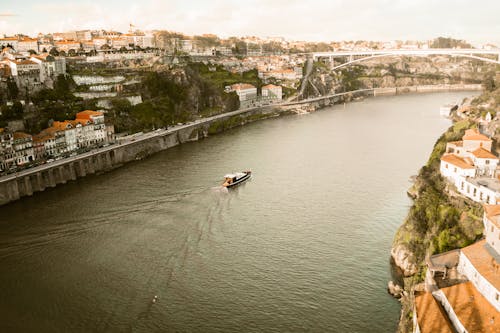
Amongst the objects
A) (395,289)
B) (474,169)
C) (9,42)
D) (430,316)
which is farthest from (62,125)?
(430,316)

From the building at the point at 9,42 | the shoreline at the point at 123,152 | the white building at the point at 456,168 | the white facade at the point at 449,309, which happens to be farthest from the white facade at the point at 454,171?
the building at the point at 9,42

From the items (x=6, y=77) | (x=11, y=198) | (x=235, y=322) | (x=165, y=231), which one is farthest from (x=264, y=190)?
(x=6, y=77)

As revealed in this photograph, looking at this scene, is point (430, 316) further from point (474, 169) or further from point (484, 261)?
point (474, 169)

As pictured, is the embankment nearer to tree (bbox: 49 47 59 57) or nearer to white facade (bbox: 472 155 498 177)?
tree (bbox: 49 47 59 57)

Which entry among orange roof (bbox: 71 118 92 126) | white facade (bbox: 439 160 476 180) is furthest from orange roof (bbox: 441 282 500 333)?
orange roof (bbox: 71 118 92 126)

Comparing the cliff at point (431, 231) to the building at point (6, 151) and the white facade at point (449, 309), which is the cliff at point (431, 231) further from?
the building at point (6, 151)
